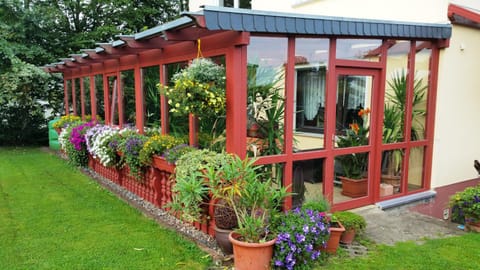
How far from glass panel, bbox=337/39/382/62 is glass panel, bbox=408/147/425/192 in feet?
5.52

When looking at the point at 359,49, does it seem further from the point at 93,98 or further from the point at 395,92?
the point at 93,98

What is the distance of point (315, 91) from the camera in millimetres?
4961

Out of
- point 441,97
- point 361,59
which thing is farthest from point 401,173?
point 361,59

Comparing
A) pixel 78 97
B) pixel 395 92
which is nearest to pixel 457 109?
pixel 395 92

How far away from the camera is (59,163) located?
8992 millimetres

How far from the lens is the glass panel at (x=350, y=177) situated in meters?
5.04

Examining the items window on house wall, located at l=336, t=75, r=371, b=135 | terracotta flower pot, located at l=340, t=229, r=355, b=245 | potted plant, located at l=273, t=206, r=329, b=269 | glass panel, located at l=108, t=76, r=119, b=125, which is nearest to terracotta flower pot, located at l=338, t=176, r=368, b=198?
window on house wall, located at l=336, t=75, r=371, b=135

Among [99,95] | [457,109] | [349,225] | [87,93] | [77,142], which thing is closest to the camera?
[349,225]

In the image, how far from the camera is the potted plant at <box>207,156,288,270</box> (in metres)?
3.42

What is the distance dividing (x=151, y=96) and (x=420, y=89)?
4284 mm

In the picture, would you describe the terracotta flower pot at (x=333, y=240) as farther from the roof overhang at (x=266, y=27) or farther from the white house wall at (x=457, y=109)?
the white house wall at (x=457, y=109)

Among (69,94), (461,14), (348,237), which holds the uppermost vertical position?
(461,14)

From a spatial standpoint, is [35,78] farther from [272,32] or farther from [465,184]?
[465,184]

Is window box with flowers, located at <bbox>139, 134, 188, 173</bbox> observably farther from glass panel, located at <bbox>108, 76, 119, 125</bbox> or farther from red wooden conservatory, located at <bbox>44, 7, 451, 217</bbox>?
glass panel, located at <bbox>108, 76, 119, 125</bbox>
